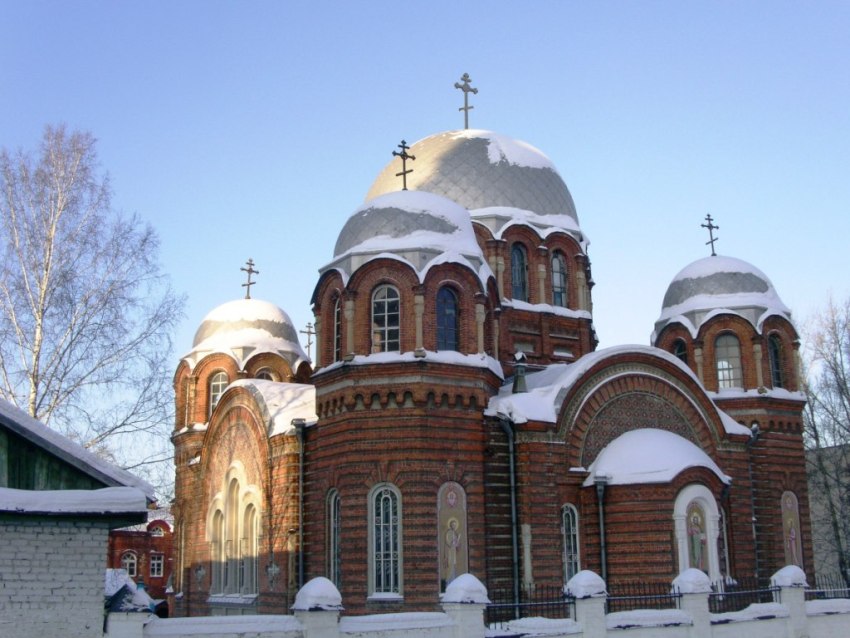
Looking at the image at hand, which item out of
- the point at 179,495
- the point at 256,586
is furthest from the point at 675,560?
the point at 179,495

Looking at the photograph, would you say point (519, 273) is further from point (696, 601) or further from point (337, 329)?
point (696, 601)

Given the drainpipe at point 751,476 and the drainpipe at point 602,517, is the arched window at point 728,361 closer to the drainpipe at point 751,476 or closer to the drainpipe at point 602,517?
the drainpipe at point 751,476

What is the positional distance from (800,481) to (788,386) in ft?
7.37

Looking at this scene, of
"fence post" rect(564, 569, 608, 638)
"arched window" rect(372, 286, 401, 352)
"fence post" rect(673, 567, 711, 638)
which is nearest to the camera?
"fence post" rect(564, 569, 608, 638)

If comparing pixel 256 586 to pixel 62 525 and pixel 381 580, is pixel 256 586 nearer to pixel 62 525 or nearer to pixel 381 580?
pixel 381 580

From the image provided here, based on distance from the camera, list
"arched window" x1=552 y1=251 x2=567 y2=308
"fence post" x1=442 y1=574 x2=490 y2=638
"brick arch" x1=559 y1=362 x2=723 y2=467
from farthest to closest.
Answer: "arched window" x1=552 y1=251 x2=567 y2=308
"brick arch" x1=559 y1=362 x2=723 y2=467
"fence post" x1=442 y1=574 x2=490 y2=638

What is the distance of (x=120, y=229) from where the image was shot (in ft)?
58.4

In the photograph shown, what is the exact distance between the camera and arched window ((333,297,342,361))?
1884 cm

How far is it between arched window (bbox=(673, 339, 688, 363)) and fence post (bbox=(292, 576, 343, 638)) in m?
15.6

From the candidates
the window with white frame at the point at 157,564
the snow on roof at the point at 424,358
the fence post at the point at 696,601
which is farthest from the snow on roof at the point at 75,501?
the window with white frame at the point at 157,564

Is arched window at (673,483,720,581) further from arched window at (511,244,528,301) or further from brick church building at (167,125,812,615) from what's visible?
arched window at (511,244,528,301)

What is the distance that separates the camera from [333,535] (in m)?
18.6

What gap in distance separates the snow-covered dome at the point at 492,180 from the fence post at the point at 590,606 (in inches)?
464

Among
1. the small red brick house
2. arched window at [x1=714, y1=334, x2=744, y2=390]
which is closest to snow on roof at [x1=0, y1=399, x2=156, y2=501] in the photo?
arched window at [x1=714, y1=334, x2=744, y2=390]
